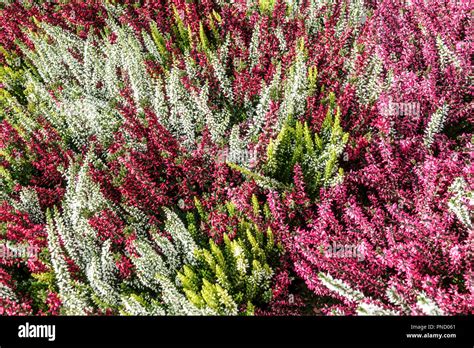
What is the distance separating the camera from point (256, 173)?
258 cm

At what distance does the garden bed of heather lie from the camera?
219 cm

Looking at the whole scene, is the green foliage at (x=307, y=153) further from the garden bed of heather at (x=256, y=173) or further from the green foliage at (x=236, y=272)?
the green foliage at (x=236, y=272)

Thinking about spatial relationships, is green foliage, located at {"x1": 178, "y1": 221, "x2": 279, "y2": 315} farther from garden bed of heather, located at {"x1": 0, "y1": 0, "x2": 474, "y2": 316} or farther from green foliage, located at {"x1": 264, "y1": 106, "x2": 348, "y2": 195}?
green foliage, located at {"x1": 264, "y1": 106, "x2": 348, "y2": 195}

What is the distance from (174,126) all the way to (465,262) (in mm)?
2264

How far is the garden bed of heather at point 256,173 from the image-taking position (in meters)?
2.19

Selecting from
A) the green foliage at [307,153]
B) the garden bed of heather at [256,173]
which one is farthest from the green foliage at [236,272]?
the green foliage at [307,153]

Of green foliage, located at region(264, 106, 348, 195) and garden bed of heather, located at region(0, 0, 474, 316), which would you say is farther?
green foliage, located at region(264, 106, 348, 195)

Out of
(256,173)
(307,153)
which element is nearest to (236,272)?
(256,173)

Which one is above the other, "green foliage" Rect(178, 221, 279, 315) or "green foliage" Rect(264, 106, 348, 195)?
"green foliage" Rect(264, 106, 348, 195)

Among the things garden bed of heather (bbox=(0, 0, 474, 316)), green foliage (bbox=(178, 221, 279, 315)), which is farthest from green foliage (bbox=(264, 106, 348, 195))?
green foliage (bbox=(178, 221, 279, 315))

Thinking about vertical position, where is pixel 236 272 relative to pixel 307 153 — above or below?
below

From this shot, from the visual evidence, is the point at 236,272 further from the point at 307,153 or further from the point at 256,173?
the point at 307,153

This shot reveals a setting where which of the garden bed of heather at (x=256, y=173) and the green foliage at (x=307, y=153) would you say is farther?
the green foliage at (x=307, y=153)
